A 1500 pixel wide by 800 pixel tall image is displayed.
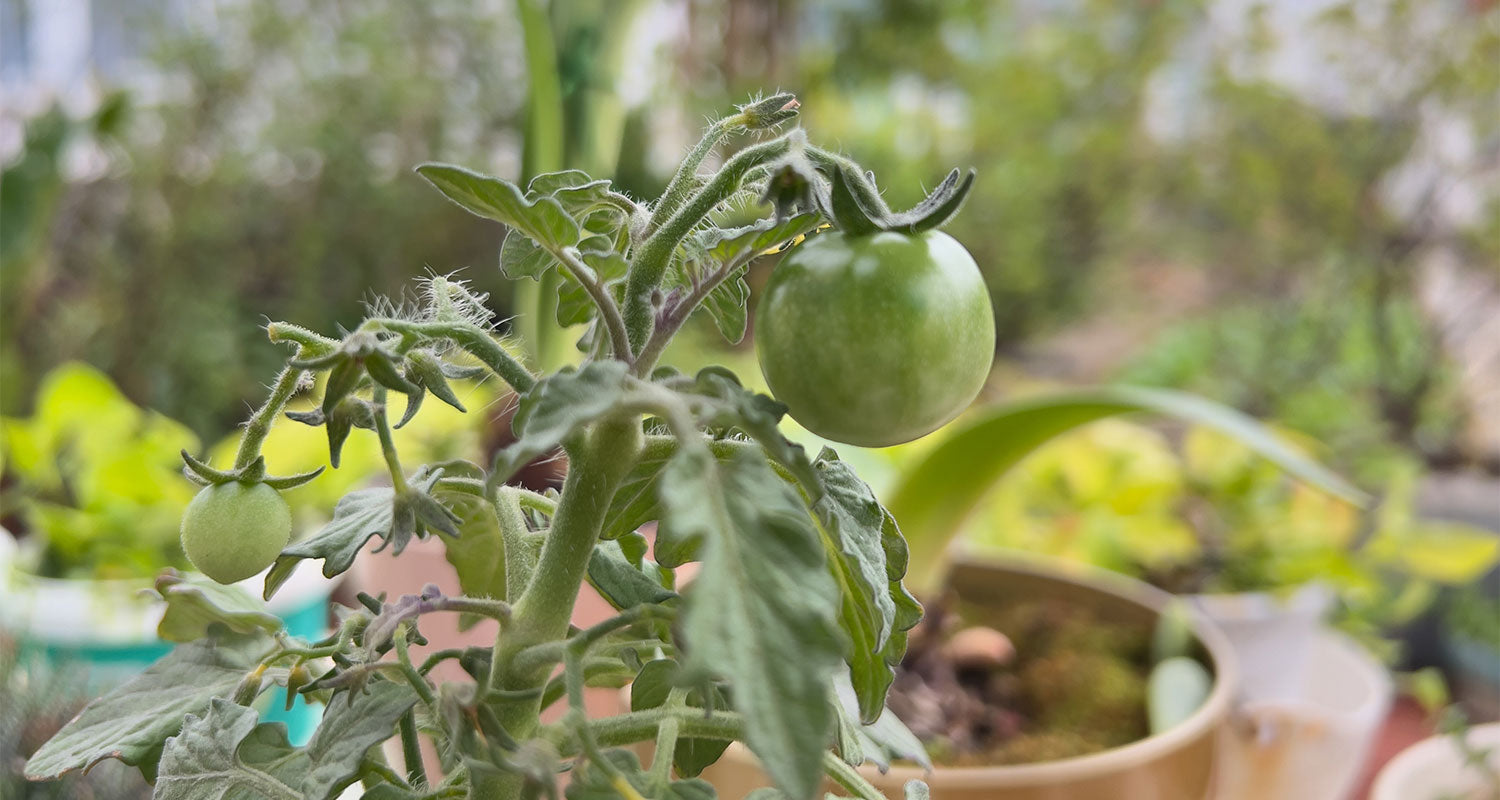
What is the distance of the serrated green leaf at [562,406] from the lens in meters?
0.15

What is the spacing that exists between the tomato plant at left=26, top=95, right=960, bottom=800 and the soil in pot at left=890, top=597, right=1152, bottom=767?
0.24 meters

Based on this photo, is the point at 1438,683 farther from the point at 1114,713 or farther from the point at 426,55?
the point at 426,55

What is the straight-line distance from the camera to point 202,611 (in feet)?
0.83

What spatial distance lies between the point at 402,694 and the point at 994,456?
373 mm

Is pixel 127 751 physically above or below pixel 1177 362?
below

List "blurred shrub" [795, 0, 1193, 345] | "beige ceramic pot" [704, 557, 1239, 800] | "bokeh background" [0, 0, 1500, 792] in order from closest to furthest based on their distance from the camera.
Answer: "beige ceramic pot" [704, 557, 1239, 800], "bokeh background" [0, 0, 1500, 792], "blurred shrub" [795, 0, 1193, 345]

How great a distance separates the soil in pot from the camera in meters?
0.46

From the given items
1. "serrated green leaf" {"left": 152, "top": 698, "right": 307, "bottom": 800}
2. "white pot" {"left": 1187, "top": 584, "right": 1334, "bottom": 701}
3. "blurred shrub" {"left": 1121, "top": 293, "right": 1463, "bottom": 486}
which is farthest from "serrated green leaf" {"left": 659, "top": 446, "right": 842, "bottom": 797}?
"blurred shrub" {"left": 1121, "top": 293, "right": 1463, "bottom": 486}

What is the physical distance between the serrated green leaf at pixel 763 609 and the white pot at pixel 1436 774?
17.3 inches

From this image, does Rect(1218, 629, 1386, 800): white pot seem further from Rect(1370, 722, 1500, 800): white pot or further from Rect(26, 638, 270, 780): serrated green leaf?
Rect(26, 638, 270, 780): serrated green leaf

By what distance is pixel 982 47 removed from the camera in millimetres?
1860

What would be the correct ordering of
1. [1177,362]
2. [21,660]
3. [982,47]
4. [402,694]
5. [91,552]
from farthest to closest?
[982,47] → [1177,362] → [91,552] → [21,660] → [402,694]

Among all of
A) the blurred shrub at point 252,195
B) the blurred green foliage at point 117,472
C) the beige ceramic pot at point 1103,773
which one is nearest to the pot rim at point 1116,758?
the beige ceramic pot at point 1103,773

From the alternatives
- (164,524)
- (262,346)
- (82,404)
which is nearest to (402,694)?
(164,524)
